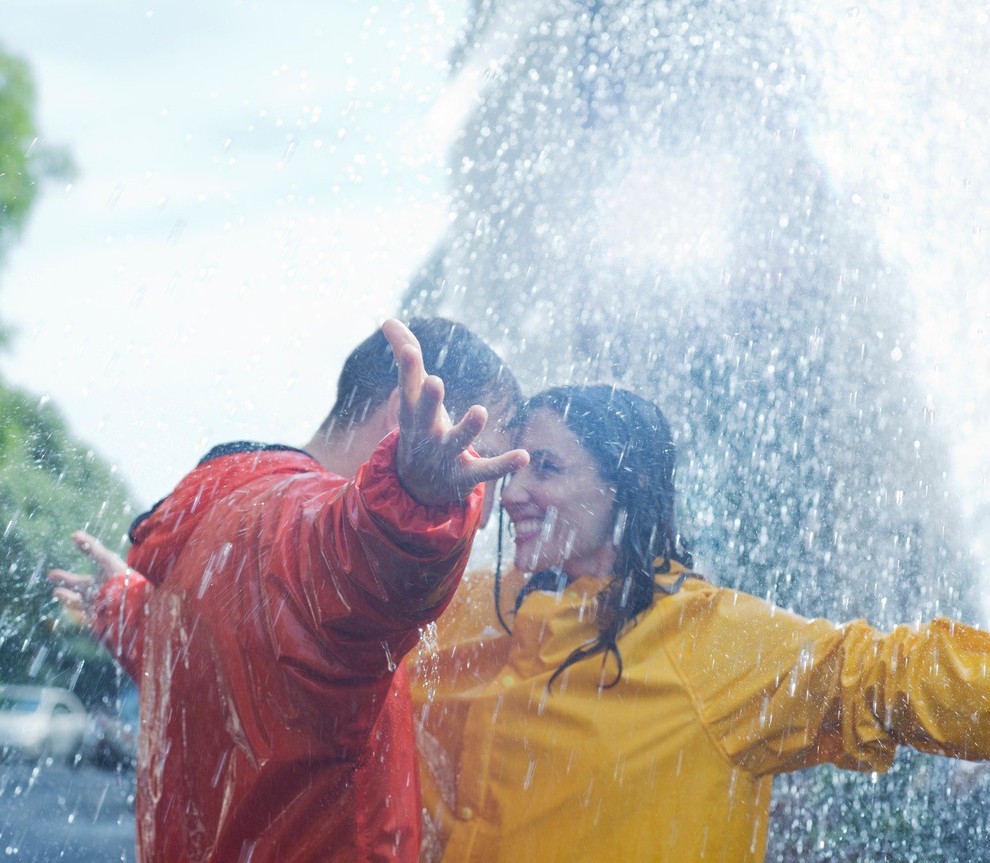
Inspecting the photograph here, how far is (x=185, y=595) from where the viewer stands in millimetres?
1758

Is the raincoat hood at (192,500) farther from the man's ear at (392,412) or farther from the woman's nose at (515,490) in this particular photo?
the woman's nose at (515,490)

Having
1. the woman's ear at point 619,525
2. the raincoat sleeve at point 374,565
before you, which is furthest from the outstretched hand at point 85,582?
the raincoat sleeve at point 374,565

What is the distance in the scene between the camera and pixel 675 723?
216 cm

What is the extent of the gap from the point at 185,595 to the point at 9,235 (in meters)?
13.9

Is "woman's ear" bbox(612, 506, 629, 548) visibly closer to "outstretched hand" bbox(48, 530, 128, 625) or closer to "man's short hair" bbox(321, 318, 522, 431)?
"man's short hair" bbox(321, 318, 522, 431)

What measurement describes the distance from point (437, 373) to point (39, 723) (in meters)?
14.0

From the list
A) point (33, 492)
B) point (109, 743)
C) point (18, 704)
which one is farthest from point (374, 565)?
point (33, 492)

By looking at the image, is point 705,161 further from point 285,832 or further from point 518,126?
point 285,832

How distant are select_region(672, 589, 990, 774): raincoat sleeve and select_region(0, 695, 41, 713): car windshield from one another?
1433cm

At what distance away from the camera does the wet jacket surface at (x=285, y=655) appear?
1.48 meters

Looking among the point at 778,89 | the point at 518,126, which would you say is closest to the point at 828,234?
the point at 778,89

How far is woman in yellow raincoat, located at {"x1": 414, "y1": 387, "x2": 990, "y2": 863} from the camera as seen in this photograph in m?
1.97

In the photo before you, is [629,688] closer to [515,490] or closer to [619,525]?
[619,525]

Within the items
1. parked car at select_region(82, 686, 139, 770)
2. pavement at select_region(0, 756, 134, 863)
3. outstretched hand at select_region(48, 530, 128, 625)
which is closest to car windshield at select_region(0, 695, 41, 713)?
pavement at select_region(0, 756, 134, 863)
